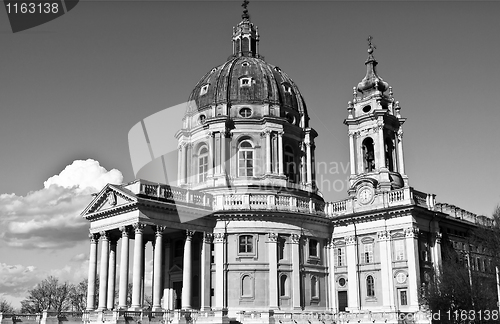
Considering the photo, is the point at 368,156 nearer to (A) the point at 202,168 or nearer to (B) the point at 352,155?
(B) the point at 352,155

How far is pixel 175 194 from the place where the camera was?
4925cm

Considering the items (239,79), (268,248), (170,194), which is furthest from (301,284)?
(239,79)

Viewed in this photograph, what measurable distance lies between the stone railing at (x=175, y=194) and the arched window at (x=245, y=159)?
740 cm

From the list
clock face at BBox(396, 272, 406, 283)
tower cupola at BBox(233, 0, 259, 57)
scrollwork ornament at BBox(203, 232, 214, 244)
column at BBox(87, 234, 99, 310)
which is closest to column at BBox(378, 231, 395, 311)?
clock face at BBox(396, 272, 406, 283)

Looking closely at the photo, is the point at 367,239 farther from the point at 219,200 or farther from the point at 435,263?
the point at 219,200

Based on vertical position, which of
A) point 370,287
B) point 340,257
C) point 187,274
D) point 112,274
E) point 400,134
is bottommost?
point 370,287

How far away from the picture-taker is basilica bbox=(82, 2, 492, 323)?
154 feet

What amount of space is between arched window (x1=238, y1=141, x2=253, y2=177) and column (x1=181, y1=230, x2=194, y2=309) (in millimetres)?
11519

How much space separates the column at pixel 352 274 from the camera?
51812 millimetres

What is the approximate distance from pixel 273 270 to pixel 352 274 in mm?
7371

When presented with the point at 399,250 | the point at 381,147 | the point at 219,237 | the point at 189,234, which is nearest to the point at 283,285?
the point at 219,237

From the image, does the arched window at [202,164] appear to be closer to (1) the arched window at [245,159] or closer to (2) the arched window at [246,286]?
(1) the arched window at [245,159]

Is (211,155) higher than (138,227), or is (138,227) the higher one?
(211,155)

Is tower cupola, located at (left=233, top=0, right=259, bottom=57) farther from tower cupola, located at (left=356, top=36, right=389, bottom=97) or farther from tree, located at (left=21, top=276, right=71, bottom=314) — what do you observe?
tree, located at (left=21, top=276, right=71, bottom=314)
